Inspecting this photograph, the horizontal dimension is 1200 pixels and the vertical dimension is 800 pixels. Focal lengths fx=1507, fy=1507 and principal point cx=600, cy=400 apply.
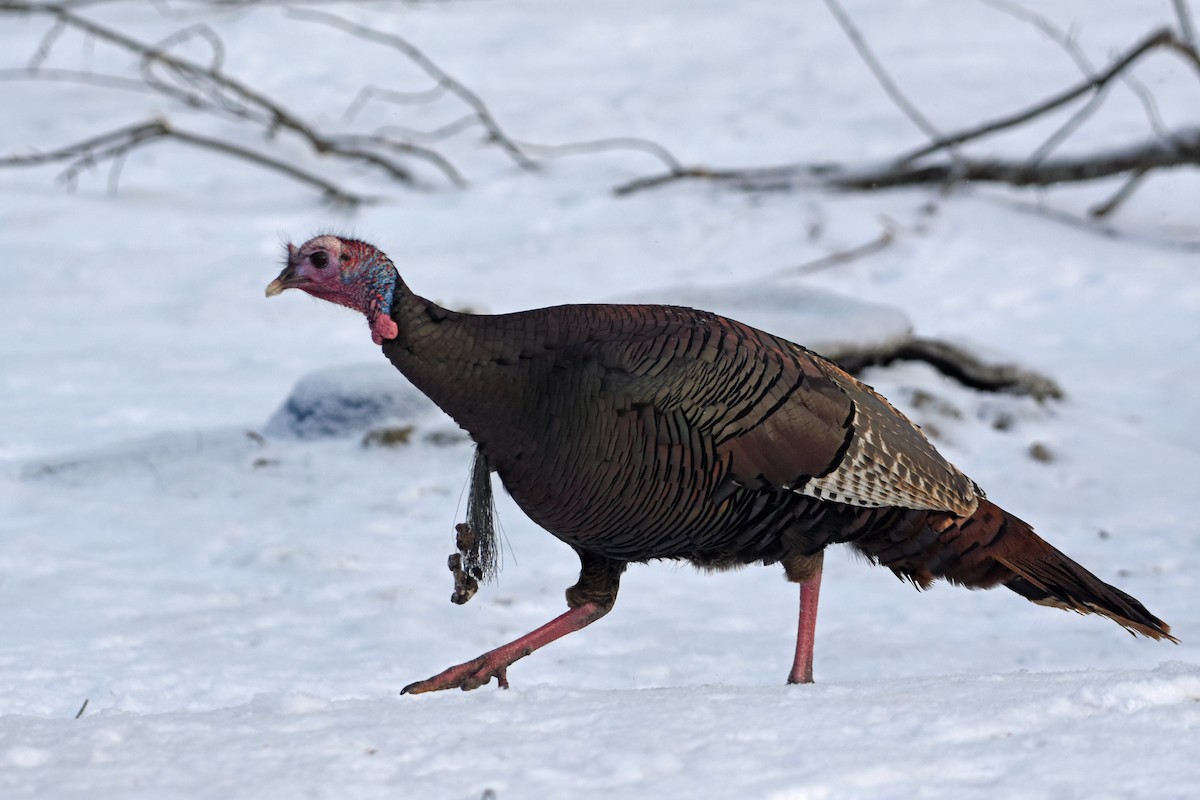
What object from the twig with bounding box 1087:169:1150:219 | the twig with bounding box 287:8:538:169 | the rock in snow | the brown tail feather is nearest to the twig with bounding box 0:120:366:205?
the twig with bounding box 287:8:538:169

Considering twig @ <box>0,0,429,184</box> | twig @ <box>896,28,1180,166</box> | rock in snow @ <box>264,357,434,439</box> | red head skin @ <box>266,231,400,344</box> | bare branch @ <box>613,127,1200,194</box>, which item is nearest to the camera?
red head skin @ <box>266,231,400,344</box>

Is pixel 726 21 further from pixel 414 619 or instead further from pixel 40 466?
pixel 414 619

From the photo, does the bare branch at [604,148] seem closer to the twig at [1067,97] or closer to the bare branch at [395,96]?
the bare branch at [395,96]

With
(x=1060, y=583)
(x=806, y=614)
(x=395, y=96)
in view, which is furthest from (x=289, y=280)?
(x=395, y=96)

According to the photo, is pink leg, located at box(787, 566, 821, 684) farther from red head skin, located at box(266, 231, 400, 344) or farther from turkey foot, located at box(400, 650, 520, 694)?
red head skin, located at box(266, 231, 400, 344)

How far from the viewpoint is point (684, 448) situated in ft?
10.4

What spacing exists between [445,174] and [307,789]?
25.5 ft

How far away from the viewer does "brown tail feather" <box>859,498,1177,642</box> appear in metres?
3.45

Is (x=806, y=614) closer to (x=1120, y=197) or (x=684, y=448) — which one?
(x=684, y=448)

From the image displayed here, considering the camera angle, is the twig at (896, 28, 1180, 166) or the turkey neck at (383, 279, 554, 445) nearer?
the turkey neck at (383, 279, 554, 445)

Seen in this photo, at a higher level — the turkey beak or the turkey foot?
the turkey beak

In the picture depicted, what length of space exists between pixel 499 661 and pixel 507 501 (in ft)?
6.43

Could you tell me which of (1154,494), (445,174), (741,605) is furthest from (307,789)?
(445,174)

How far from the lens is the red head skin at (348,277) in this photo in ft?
10.8
